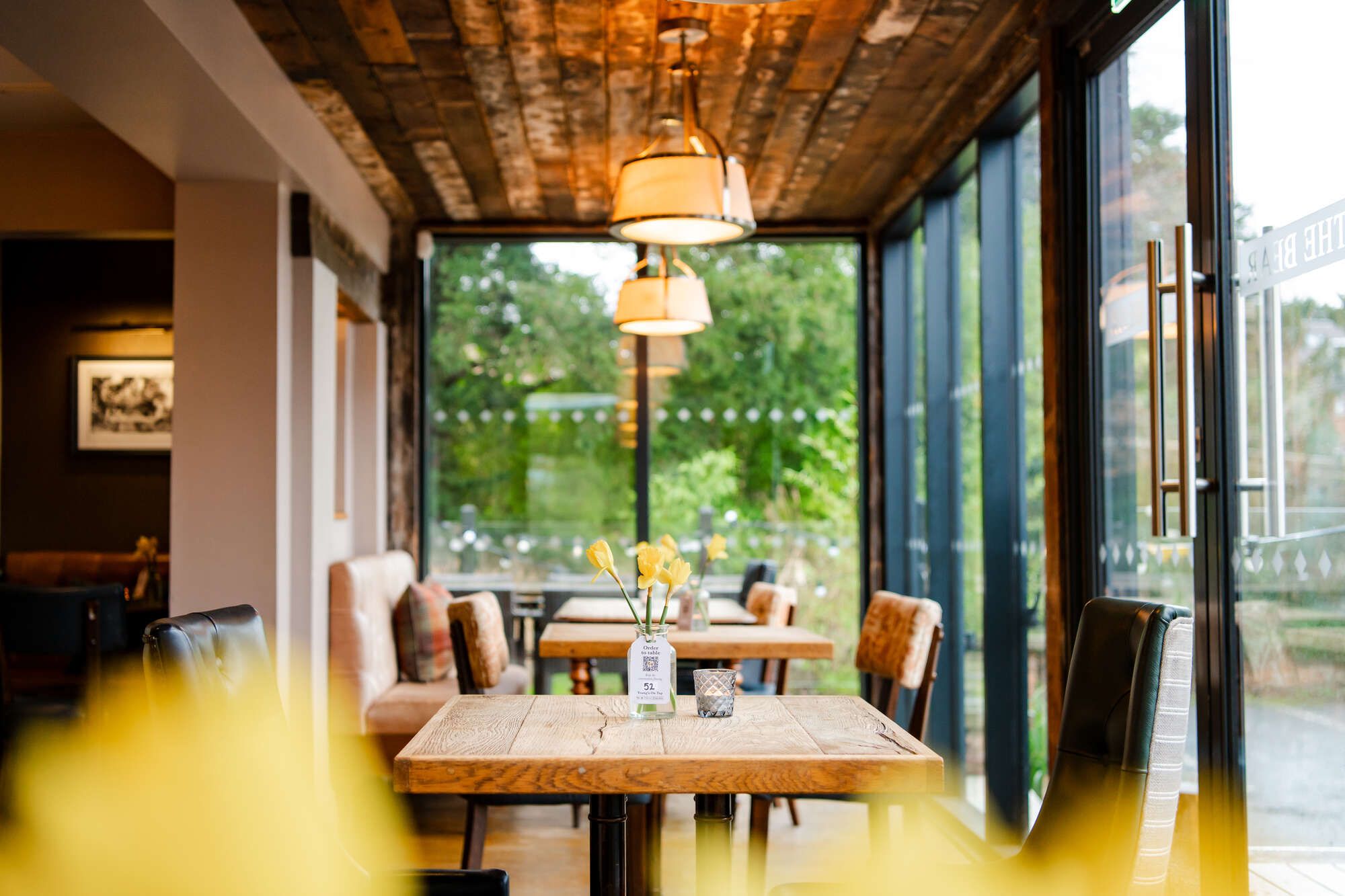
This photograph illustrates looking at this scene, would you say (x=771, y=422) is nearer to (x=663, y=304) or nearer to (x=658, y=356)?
(x=658, y=356)

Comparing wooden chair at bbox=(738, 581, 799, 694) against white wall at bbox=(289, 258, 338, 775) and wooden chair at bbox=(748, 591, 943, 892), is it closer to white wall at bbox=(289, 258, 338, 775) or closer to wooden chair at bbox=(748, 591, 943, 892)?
wooden chair at bbox=(748, 591, 943, 892)

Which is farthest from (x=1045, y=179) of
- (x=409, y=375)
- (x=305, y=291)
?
(x=409, y=375)

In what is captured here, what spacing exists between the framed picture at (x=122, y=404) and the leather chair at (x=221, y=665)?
4.77m

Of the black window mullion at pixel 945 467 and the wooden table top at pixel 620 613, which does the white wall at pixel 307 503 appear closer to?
the wooden table top at pixel 620 613

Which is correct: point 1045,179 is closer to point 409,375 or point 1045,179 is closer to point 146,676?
point 146,676

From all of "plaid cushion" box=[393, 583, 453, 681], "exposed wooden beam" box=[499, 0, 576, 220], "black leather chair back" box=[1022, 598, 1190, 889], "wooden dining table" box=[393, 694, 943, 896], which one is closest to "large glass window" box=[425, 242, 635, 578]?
"exposed wooden beam" box=[499, 0, 576, 220]

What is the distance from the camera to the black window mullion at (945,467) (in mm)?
5086

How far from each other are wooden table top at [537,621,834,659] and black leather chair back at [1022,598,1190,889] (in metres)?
1.66

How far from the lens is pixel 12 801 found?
419 centimetres

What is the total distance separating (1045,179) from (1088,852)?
215 cm

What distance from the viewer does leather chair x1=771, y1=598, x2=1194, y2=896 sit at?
185 centimetres

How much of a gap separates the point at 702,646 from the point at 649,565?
1.46 metres

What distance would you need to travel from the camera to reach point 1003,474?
4398mm

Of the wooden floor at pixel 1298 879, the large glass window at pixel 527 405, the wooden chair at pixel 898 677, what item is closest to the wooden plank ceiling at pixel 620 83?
the large glass window at pixel 527 405
